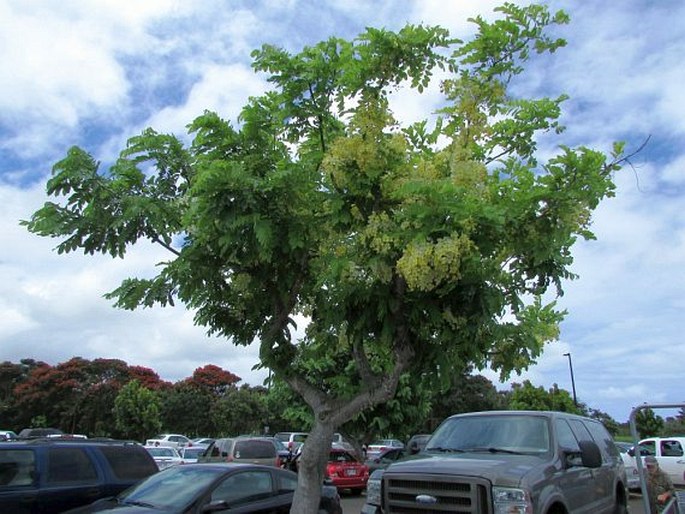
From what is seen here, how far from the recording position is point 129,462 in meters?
10.2

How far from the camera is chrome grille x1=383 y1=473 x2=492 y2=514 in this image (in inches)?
252

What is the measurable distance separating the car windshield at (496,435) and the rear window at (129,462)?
15.5 feet

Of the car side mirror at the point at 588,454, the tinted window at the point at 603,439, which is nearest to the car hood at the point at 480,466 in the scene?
the car side mirror at the point at 588,454

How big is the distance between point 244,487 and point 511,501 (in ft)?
12.8

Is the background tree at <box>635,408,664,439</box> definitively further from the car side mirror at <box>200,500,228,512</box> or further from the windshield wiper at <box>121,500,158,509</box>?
the windshield wiper at <box>121,500,158,509</box>

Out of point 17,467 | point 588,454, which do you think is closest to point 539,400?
point 588,454

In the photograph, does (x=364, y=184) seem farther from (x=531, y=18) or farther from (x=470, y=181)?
(x=531, y=18)

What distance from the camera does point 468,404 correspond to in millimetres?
55031

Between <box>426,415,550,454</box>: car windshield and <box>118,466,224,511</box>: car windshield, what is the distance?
116 inches

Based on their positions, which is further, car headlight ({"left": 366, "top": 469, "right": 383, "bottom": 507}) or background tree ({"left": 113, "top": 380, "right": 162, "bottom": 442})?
background tree ({"left": 113, "top": 380, "right": 162, "bottom": 442})

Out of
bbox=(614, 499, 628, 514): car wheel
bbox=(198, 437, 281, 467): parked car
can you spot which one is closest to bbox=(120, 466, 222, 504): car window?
bbox=(614, 499, 628, 514): car wheel

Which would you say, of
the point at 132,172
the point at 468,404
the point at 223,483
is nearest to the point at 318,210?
the point at 132,172

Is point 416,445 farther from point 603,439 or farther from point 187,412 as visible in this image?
point 187,412

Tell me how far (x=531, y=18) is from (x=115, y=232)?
5173 millimetres
